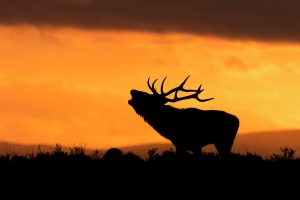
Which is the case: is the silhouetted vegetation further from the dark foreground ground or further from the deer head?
the deer head

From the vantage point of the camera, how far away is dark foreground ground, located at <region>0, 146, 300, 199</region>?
15.2 m

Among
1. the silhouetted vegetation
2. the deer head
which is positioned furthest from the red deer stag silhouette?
the silhouetted vegetation

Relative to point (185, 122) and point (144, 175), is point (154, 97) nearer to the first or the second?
point (185, 122)

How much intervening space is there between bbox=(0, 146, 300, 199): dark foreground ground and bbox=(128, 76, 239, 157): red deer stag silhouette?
5332 millimetres

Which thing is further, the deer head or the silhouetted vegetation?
the deer head

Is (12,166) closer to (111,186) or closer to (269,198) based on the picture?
(111,186)

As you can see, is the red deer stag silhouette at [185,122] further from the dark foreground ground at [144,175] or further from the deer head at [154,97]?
the dark foreground ground at [144,175]

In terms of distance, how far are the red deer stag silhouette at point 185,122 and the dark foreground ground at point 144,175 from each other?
17.5 feet

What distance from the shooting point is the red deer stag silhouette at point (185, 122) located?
23516 millimetres

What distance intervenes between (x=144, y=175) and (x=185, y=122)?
777 cm

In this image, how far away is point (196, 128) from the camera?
23.7 m

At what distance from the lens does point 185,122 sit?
934 inches

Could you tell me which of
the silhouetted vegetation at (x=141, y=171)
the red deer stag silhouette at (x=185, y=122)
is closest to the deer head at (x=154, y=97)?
the red deer stag silhouette at (x=185, y=122)

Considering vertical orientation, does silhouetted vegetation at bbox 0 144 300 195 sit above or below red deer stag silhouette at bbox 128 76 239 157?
below
